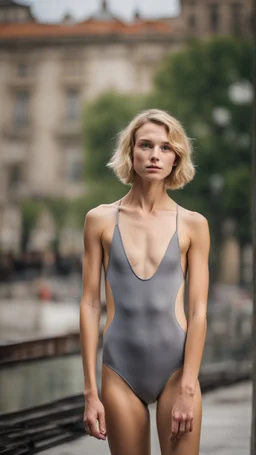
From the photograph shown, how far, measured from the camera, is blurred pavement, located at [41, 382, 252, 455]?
6301mm

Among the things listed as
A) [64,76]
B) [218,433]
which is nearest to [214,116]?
[218,433]

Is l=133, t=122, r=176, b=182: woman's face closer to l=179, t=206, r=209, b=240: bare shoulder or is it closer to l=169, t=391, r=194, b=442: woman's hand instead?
l=179, t=206, r=209, b=240: bare shoulder

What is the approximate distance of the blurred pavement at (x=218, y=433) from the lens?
20.7 feet

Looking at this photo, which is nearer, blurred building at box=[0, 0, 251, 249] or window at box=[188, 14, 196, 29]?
blurred building at box=[0, 0, 251, 249]

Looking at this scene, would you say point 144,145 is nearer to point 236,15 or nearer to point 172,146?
point 172,146

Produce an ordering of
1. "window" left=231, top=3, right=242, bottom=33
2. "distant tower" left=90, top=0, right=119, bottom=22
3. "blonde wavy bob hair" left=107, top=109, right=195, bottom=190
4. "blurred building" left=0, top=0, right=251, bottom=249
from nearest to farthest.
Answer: "blonde wavy bob hair" left=107, top=109, right=195, bottom=190 < "blurred building" left=0, top=0, right=251, bottom=249 < "window" left=231, top=3, right=242, bottom=33 < "distant tower" left=90, top=0, right=119, bottom=22

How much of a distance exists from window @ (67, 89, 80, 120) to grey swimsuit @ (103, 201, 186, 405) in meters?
80.4

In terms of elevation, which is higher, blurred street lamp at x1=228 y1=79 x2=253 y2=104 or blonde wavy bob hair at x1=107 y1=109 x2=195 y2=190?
blonde wavy bob hair at x1=107 y1=109 x2=195 y2=190

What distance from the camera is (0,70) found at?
3430 inches

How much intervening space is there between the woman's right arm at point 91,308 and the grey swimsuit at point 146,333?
6 cm

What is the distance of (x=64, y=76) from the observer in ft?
277

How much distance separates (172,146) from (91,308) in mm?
570

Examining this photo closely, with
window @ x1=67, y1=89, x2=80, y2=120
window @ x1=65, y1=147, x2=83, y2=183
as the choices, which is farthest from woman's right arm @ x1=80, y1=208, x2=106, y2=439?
window @ x1=67, y1=89, x2=80, y2=120

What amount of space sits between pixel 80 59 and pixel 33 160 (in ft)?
29.0
